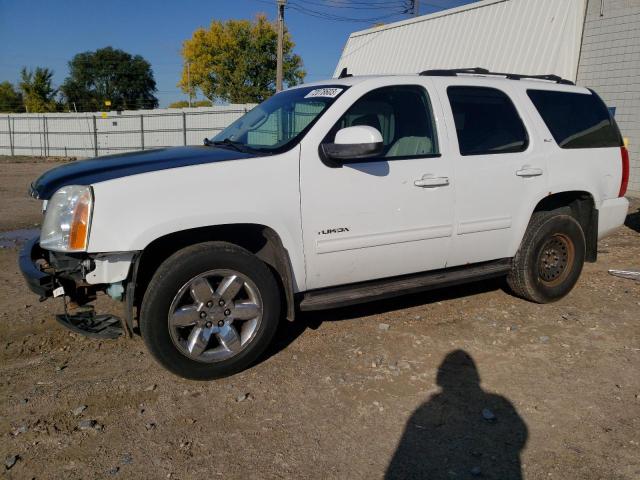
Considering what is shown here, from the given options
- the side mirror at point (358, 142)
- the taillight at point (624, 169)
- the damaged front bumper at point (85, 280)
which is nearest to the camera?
the damaged front bumper at point (85, 280)

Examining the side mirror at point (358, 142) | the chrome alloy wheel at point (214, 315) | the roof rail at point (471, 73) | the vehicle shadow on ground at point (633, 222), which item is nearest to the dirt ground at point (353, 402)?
the chrome alloy wheel at point (214, 315)

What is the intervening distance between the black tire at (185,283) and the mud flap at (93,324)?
24 cm

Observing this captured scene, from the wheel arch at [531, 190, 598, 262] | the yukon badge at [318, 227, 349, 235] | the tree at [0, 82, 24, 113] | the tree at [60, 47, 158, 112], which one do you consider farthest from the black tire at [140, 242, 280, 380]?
the tree at [60, 47, 158, 112]

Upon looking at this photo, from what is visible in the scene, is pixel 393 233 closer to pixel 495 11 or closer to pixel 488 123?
pixel 488 123

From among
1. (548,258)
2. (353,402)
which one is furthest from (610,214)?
(353,402)

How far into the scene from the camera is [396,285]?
4.02 meters

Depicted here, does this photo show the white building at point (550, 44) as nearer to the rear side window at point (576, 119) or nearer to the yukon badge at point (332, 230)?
the rear side window at point (576, 119)

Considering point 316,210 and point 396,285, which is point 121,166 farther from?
point 396,285

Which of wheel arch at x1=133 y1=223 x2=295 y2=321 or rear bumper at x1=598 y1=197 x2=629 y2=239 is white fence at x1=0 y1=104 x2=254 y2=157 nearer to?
rear bumper at x1=598 y1=197 x2=629 y2=239

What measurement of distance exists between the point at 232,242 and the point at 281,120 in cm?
117

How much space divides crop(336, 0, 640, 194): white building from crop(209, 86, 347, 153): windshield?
35.4 feet

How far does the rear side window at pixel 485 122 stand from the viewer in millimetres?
4211

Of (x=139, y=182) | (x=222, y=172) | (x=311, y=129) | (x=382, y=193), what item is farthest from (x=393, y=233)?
(x=139, y=182)

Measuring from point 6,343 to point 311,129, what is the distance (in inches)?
114
